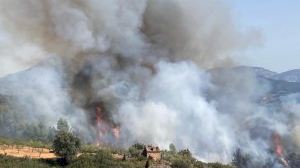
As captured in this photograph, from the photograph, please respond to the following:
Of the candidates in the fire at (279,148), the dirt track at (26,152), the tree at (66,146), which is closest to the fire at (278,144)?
the fire at (279,148)

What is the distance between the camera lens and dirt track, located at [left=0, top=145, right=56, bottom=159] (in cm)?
6314

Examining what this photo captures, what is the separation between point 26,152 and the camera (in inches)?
2586

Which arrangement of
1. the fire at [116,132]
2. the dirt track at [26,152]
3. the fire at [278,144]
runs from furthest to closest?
1. the fire at [278,144]
2. the fire at [116,132]
3. the dirt track at [26,152]

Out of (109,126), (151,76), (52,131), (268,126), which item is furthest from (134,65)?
(268,126)

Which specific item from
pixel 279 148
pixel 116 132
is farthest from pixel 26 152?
pixel 279 148

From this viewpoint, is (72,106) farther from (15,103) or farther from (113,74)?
(15,103)

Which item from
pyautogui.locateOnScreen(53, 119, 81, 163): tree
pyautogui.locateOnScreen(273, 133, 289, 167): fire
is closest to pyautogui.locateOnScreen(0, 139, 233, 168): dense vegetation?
pyautogui.locateOnScreen(53, 119, 81, 163): tree

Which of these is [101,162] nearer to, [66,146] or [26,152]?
[66,146]

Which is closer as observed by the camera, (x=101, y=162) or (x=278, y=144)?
(x=101, y=162)

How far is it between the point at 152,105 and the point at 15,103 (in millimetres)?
43708

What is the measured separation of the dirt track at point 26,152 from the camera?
207 feet

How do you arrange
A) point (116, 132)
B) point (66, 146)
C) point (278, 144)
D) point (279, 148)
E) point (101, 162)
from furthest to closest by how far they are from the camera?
Result: point (278, 144), point (279, 148), point (116, 132), point (66, 146), point (101, 162)

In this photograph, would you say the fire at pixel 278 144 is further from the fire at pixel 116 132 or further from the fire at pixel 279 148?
the fire at pixel 116 132

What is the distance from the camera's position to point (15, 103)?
414 ft
